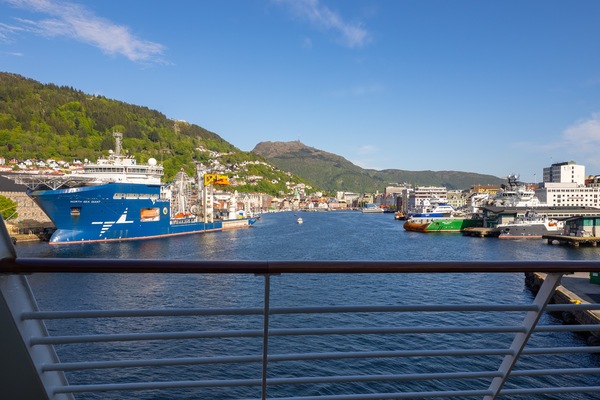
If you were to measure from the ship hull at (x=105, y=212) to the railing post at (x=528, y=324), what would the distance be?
25892 mm

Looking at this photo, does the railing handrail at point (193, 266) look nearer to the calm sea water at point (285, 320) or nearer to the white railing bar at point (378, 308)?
the white railing bar at point (378, 308)

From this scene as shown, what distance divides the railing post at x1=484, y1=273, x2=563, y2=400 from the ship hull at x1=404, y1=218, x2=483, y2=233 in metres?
36.2

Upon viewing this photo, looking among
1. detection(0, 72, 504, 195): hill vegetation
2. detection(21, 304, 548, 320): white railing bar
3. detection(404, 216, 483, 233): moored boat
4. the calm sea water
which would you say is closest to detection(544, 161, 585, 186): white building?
detection(404, 216, 483, 233): moored boat

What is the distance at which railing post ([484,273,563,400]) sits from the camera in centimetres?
121

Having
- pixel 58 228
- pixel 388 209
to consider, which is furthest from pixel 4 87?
pixel 388 209

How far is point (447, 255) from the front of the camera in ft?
70.3

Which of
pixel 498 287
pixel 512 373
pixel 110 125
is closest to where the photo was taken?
pixel 512 373

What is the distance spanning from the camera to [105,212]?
25547 millimetres

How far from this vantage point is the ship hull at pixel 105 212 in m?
24.0

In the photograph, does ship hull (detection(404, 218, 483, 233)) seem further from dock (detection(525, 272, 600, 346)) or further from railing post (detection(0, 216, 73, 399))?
railing post (detection(0, 216, 73, 399))

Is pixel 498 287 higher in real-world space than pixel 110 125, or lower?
lower

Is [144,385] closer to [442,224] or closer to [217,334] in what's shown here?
[217,334]

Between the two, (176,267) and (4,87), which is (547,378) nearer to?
(176,267)

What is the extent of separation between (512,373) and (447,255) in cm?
2128
